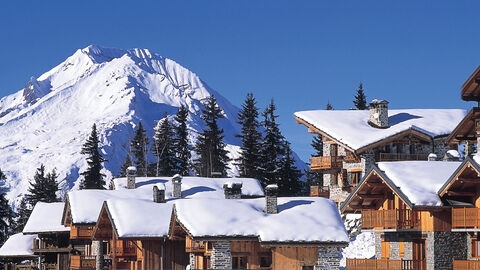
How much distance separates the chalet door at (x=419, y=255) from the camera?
140 ft

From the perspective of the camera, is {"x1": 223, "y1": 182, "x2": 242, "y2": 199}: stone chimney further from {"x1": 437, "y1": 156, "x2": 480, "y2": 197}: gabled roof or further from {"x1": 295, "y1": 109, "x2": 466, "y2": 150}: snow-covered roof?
{"x1": 437, "y1": 156, "x2": 480, "y2": 197}: gabled roof

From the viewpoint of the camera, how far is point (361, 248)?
194 ft

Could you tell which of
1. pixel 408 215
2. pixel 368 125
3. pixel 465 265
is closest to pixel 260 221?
pixel 408 215

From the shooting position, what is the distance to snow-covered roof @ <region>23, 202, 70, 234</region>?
69688mm

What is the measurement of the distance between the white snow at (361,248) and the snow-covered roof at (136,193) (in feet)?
31.8

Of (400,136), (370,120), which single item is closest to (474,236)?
(400,136)

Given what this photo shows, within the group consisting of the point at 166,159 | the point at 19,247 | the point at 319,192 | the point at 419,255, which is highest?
the point at 166,159

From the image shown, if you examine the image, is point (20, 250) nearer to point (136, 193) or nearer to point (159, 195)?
point (136, 193)

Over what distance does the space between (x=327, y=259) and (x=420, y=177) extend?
21.9 ft


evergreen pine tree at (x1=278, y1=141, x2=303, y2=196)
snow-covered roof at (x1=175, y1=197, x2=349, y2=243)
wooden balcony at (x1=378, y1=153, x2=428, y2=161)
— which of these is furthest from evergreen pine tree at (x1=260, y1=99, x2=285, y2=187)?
snow-covered roof at (x1=175, y1=197, x2=349, y2=243)

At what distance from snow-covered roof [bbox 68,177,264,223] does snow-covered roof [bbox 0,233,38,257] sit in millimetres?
13249

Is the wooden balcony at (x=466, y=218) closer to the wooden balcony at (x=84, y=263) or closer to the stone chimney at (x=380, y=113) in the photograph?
the wooden balcony at (x=84, y=263)

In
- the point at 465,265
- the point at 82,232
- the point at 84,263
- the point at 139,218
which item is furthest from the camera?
the point at 82,232

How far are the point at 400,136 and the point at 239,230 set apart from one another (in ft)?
81.0
